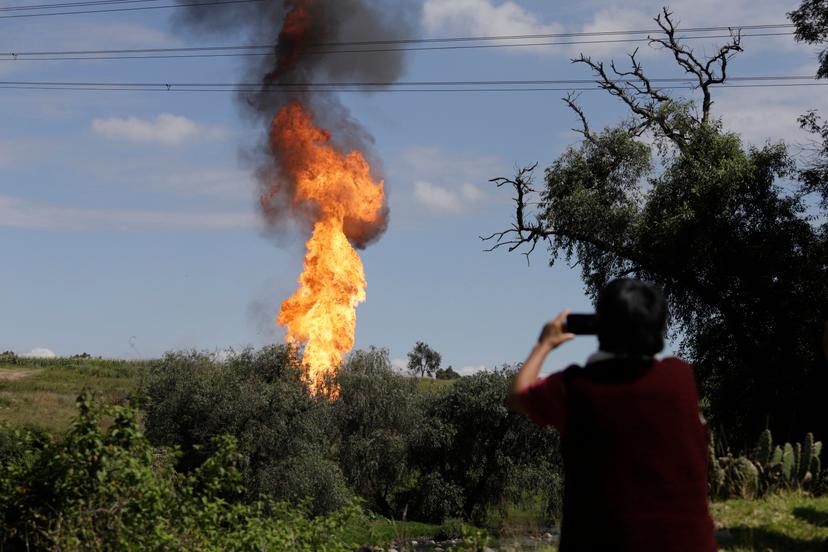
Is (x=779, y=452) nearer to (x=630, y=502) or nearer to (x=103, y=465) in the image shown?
(x=103, y=465)

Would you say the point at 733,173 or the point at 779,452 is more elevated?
the point at 733,173

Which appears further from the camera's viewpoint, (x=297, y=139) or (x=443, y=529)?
(x=297, y=139)

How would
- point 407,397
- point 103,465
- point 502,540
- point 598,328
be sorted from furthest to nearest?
point 407,397 → point 502,540 → point 103,465 → point 598,328

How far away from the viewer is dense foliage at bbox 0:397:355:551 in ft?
43.5

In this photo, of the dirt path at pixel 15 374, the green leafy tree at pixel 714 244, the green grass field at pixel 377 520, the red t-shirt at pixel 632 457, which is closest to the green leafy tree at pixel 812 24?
the green leafy tree at pixel 714 244

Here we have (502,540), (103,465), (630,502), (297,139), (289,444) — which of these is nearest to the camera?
(630,502)

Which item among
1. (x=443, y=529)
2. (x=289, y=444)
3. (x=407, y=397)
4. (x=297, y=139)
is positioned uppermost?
(x=297, y=139)

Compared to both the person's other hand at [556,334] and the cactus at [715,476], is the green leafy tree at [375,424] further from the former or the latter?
the person's other hand at [556,334]

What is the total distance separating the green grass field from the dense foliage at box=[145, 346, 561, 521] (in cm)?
295

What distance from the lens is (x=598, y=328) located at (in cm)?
419

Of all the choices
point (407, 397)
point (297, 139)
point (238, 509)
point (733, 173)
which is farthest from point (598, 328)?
point (407, 397)

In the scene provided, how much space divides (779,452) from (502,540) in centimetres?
484

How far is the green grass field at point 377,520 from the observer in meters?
11.9

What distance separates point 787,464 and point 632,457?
12748mm
